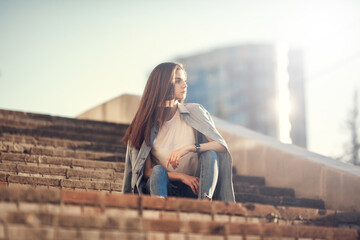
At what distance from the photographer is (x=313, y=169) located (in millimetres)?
6648

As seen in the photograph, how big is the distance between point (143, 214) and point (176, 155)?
1037 mm

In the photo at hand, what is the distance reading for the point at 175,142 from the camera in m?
4.61

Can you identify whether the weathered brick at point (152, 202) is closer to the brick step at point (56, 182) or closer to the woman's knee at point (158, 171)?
the woman's knee at point (158, 171)

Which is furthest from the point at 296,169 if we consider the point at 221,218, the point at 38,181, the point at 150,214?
the point at 150,214

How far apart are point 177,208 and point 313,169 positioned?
11.2ft

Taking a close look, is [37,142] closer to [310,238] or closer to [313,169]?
[313,169]

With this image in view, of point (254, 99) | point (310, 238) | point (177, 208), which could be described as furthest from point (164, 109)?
point (254, 99)

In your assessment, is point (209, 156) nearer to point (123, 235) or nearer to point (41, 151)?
point (123, 235)

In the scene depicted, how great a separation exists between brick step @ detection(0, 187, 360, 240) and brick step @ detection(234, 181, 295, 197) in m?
2.29

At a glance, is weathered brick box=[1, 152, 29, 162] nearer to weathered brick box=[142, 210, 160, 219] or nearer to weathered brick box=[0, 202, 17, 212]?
weathered brick box=[142, 210, 160, 219]

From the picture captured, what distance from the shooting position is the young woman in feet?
14.3

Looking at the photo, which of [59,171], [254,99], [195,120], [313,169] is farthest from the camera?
[254,99]

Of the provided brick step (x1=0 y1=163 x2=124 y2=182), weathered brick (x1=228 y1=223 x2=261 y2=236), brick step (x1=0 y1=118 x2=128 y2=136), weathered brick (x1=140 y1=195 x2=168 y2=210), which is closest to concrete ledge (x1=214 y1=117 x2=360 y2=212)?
brick step (x1=0 y1=118 x2=128 y2=136)

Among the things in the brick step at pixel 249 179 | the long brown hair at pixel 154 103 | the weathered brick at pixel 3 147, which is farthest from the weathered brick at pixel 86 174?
the brick step at pixel 249 179
